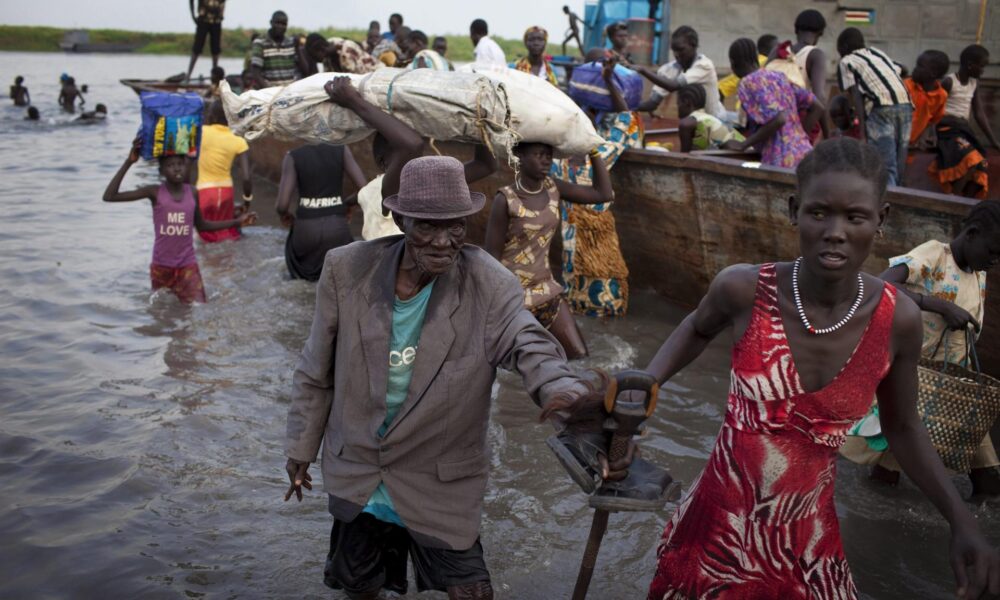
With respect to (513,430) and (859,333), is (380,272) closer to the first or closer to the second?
(859,333)

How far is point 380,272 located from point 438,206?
277mm

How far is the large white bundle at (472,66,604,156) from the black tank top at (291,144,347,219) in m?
2.07

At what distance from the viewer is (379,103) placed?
4566mm

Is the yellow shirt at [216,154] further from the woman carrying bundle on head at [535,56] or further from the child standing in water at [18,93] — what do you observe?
the child standing in water at [18,93]

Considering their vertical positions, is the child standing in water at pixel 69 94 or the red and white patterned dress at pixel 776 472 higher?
the child standing in water at pixel 69 94

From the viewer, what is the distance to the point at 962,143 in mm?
8508

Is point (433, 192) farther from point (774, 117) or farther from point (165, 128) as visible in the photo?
point (774, 117)

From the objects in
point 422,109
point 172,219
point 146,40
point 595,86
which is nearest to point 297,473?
point 422,109

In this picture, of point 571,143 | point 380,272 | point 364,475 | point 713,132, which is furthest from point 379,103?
point 713,132

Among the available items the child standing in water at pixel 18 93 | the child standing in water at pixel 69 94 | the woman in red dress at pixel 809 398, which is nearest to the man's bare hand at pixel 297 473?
the woman in red dress at pixel 809 398

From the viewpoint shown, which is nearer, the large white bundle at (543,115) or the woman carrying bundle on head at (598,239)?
the large white bundle at (543,115)

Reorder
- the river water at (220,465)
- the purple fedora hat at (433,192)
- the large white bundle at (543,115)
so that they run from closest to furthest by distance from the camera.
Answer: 1. the purple fedora hat at (433,192)
2. the river water at (220,465)
3. the large white bundle at (543,115)

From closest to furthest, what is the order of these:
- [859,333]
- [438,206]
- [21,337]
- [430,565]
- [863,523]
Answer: [859,333], [438,206], [430,565], [863,523], [21,337]

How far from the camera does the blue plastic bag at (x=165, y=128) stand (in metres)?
6.83
